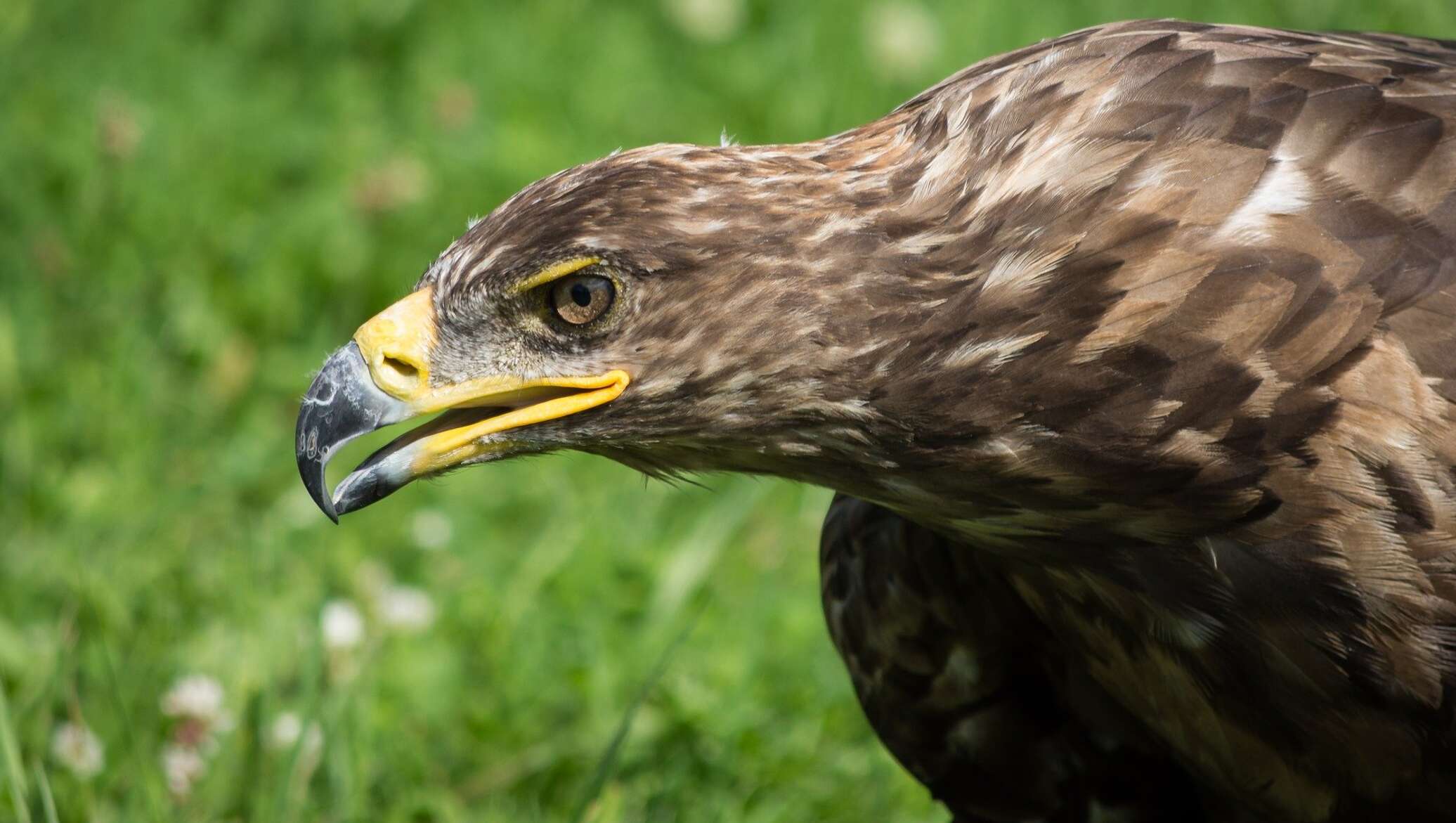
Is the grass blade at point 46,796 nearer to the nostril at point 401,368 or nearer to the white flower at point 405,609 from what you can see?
the nostril at point 401,368

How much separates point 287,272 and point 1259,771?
3.42 metres

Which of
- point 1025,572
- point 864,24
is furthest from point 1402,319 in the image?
point 864,24

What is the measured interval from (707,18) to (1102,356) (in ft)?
14.5

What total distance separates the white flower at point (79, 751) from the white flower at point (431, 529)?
1.11 m

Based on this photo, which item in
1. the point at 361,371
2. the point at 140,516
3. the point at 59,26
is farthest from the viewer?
the point at 59,26

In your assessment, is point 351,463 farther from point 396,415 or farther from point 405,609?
point 396,415

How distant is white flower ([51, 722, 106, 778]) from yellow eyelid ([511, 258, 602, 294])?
148 centimetres

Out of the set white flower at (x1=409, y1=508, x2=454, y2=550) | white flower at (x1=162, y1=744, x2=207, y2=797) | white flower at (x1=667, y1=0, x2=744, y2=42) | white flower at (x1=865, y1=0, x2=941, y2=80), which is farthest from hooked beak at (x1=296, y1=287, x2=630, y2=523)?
white flower at (x1=667, y1=0, x2=744, y2=42)

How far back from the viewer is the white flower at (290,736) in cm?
341

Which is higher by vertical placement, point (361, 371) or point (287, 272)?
point (361, 371)

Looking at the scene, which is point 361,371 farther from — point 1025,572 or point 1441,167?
point 1441,167

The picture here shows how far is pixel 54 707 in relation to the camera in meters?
3.62

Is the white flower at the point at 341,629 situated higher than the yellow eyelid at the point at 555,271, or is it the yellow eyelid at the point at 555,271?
the yellow eyelid at the point at 555,271

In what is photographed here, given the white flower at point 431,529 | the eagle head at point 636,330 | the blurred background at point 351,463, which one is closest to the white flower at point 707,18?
the blurred background at point 351,463
